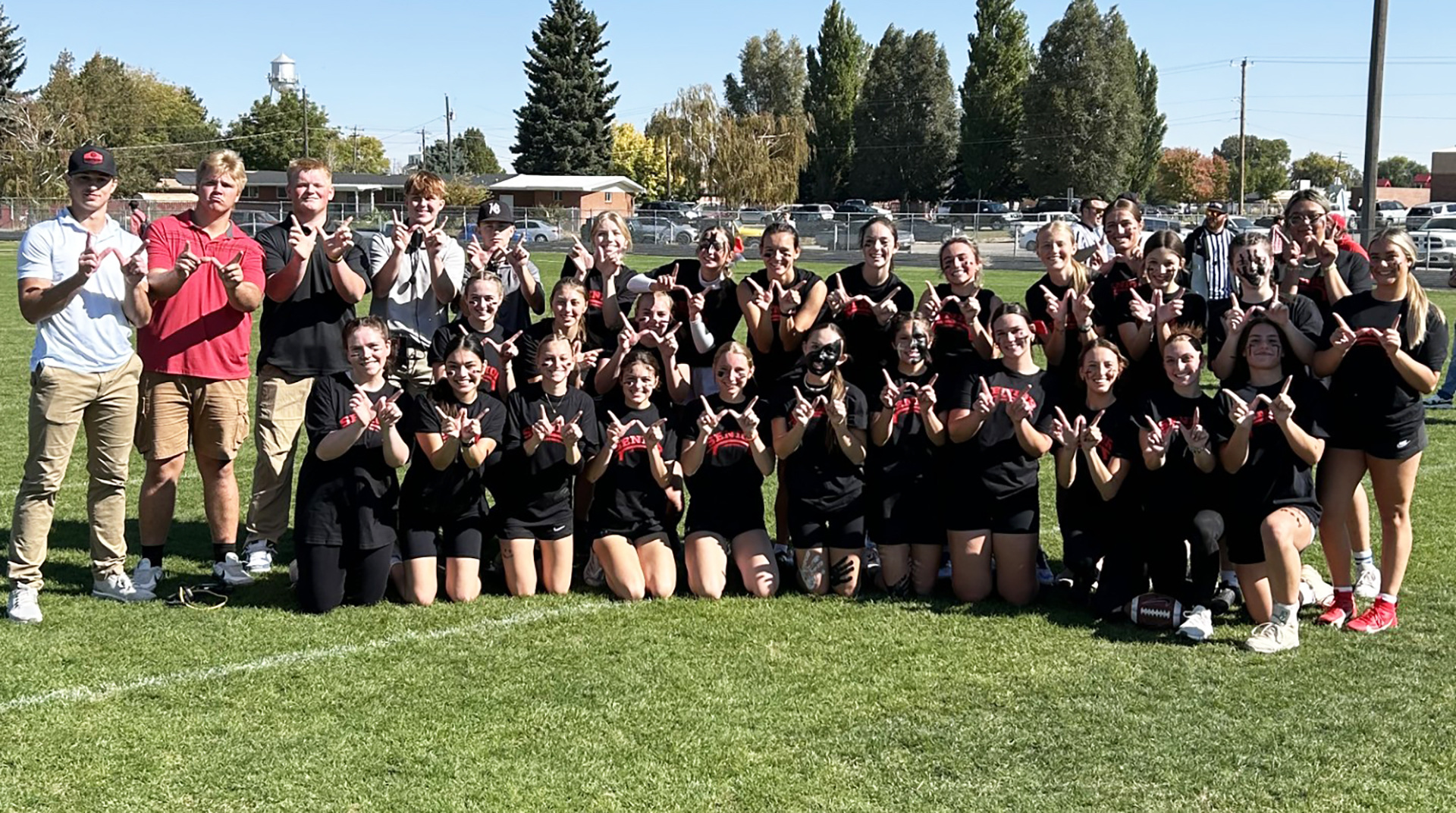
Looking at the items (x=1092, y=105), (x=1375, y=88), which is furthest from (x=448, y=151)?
(x=1375, y=88)

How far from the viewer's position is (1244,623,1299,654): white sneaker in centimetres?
502

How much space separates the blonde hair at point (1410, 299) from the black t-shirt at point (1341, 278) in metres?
0.40

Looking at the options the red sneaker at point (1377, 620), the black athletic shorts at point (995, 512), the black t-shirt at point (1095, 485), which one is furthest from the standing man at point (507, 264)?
the red sneaker at point (1377, 620)

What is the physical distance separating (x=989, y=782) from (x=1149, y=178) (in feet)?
223

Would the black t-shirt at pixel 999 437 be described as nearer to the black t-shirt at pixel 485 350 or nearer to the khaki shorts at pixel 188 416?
the black t-shirt at pixel 485 350

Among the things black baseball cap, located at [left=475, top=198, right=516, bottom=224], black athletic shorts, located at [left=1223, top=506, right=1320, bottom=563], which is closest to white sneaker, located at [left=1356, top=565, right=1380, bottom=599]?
black athletic shorts, located at [left=1223, top=506, right=1320, bottom=563]

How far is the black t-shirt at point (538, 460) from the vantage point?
5797 mm

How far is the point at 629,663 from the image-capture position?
4.90m

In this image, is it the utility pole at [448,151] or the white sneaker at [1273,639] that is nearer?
the white sneaker at [1273,639]

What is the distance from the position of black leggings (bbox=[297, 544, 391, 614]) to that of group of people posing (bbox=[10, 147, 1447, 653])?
0.01m

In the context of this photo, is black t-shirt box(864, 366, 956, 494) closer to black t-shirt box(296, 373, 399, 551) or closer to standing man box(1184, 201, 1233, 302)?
black t-shirt box(296, 373, 399, 551)

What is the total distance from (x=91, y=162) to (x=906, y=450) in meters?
3.66

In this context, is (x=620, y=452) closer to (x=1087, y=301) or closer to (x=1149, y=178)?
(x=1087, y=301)

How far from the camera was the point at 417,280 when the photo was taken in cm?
625
